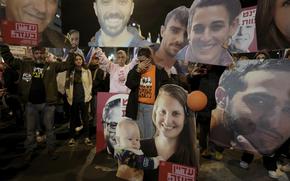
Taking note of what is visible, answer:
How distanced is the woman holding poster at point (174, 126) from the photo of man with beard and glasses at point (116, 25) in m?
0.63

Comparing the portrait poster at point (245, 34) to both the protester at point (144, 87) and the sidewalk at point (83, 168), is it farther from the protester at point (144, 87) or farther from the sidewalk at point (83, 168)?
the sidewalk at point (83, 168)

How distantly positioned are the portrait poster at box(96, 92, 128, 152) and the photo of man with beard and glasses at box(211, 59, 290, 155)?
3.67ft

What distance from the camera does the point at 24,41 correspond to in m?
3.46

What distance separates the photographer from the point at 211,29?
8.89 ft

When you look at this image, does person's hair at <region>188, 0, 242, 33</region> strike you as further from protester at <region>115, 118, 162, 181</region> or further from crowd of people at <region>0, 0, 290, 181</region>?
protester at <region>115, 118, 162, 181</region>

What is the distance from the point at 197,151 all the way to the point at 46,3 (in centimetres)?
244

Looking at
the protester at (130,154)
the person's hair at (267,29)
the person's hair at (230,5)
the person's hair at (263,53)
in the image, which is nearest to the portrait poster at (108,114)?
the protester at (130,154)

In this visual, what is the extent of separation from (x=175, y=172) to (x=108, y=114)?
3.65ft

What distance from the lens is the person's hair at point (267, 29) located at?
2514mm

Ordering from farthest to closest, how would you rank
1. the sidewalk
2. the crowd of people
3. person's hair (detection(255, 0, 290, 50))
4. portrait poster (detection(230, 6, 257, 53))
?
the sidewalk, the crowd of people, portrait poster (detection(230, 6, 257, 53)), person's hair (detection(255, 0, 290, 50))

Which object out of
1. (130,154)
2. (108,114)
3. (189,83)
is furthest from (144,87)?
(130,154)

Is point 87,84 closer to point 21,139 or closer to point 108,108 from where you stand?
point 108,108

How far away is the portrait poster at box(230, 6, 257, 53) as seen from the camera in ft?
8.61

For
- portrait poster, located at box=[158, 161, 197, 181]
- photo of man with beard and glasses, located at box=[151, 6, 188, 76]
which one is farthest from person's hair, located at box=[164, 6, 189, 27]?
portrait poster, located at box=[158, 161, 197, 181]
